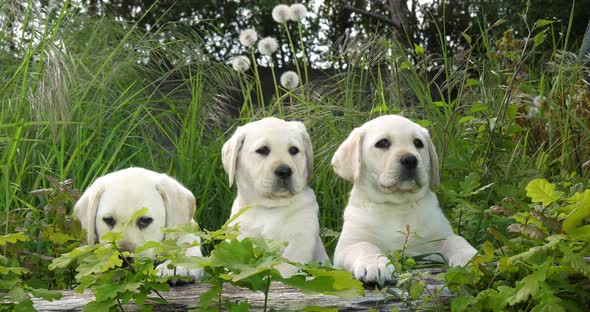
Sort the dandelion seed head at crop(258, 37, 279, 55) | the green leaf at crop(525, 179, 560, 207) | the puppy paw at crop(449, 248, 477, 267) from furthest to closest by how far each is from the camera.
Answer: the dandelion seed head at crop(258, 37, 279, 55) → the puppy paw at crop(449, 248, 477, 267) → the green leaf at crop(525, 179, 560, 207)

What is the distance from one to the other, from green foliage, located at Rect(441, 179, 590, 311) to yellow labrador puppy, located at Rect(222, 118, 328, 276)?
1.04m

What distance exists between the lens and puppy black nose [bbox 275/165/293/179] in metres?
3.91

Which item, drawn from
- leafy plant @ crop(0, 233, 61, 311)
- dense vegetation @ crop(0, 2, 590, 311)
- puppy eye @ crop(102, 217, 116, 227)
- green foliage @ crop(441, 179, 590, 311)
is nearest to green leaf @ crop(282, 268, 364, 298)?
dense vegetation @ crop(0, 2, 590, 311)

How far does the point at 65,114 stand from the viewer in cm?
438

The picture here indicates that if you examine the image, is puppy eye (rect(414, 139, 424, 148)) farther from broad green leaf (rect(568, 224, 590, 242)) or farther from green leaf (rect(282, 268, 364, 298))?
green leaf (rect(282, 268, 364, 298))

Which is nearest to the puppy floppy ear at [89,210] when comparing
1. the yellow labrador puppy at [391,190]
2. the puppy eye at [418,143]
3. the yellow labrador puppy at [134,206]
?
the yellow labrador puppy at [134,206]

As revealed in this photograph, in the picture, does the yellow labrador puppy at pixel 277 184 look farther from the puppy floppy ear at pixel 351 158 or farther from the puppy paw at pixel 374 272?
the puppy paw at pixel 374 272

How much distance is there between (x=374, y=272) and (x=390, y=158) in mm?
715

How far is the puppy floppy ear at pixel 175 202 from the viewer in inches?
153

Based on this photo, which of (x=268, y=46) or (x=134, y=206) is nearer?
(x=134, y=206)

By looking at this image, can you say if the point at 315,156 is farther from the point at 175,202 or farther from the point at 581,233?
the point at 581,233

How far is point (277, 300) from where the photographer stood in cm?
333

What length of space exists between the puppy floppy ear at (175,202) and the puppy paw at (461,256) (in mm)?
1294

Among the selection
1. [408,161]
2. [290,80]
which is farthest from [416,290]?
[290,80]
